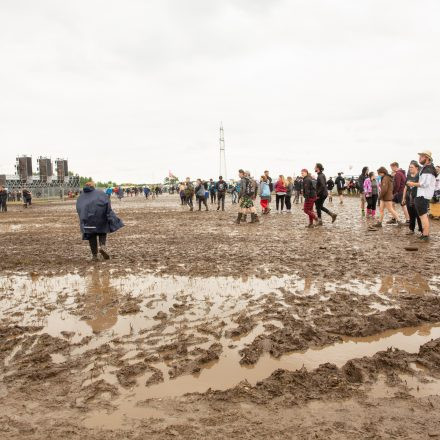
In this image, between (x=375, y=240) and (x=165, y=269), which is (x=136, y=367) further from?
(x=375, y=240)

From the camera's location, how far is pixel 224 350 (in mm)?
3859

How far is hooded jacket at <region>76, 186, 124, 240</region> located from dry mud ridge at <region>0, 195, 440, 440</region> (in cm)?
95

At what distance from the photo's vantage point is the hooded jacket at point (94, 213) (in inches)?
327

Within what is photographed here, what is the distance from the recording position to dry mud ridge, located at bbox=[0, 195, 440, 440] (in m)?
2.74

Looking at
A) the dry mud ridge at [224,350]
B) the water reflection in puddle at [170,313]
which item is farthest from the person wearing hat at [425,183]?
the water reflection in puddle at [170,313]

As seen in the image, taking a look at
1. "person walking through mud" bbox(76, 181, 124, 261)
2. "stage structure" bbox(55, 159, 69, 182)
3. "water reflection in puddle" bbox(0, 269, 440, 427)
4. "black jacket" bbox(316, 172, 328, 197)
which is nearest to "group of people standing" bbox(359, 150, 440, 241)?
"black jacket" bbox(316, 172, 328, 197)

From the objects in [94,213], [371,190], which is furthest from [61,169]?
[94,213]

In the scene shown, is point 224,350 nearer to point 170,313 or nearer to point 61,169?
point 170,313

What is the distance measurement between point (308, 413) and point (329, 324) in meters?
1.70

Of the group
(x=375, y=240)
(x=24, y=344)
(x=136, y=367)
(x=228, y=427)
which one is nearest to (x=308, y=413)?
(x=228, y=427)

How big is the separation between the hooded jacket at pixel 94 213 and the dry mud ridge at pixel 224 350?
3.13 ft

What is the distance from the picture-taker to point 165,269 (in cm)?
762

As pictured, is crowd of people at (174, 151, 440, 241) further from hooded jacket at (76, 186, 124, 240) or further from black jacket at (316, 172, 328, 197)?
A: hooded jacket at (76, 186, 124, 240)

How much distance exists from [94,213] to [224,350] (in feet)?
17.6
